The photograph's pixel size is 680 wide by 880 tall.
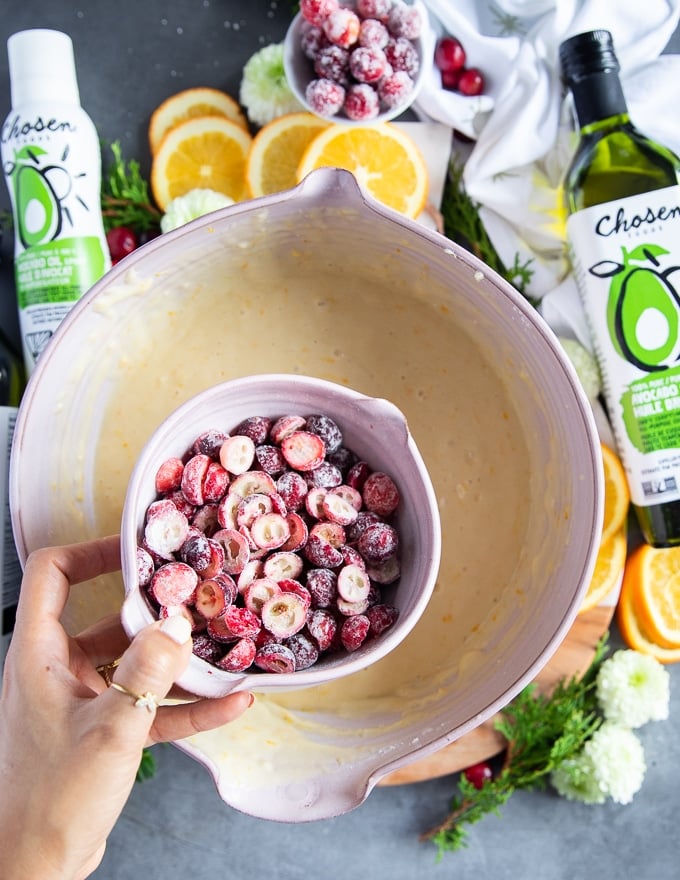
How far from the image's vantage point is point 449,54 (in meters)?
1.16

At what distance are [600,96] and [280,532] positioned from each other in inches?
28.2

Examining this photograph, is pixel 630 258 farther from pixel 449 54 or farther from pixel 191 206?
pixel 191 206

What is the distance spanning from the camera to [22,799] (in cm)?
70

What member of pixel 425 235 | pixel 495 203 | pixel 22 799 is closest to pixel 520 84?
pixel 495 203

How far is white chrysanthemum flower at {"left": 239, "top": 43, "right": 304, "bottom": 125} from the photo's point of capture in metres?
1.16

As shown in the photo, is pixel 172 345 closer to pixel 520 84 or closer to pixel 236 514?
pixel 236 514

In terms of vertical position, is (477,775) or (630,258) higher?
(630,258)

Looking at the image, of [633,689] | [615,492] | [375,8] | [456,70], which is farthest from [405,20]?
[633,689]

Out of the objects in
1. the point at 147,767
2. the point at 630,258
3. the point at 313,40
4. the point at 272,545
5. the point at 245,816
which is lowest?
the point at 245,816

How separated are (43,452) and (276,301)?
0.34 metres

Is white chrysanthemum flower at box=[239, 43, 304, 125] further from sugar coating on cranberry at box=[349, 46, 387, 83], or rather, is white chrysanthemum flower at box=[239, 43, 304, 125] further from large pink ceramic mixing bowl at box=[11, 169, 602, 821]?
large pink ceramic mixing bowl at box=[11, 169, 602, 821]

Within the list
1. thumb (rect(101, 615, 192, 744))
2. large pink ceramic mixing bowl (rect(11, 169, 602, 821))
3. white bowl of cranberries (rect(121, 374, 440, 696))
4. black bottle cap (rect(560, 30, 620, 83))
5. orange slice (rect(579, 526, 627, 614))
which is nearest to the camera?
thumb (rect(101, 615, 192, 744))

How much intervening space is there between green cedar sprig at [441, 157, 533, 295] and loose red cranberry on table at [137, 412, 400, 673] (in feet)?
1.51

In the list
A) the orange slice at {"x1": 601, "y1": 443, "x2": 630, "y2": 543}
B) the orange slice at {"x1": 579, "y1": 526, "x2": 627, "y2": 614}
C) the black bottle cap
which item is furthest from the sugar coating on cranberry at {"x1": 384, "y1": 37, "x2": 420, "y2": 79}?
the orange slice at {"x1": 579, "y1": 526, "x2": 627, "y2": 614}
